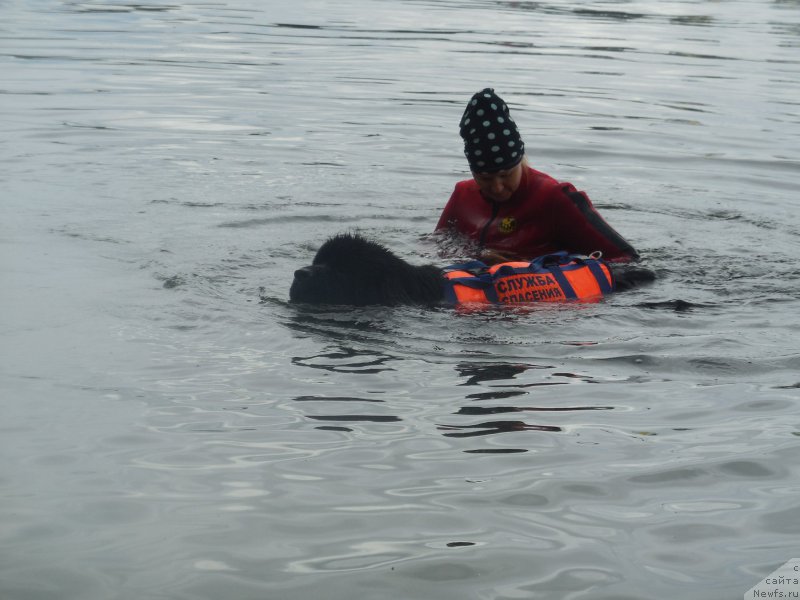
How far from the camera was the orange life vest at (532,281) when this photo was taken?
16.6ft

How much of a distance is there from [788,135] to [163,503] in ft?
30.1

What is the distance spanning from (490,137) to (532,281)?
1044 mm

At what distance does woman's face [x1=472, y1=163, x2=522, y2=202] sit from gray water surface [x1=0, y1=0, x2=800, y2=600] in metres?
0.63

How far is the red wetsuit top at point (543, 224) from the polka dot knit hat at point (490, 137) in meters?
0.21

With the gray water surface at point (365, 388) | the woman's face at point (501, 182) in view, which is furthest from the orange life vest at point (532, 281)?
the woman's face at point (501, 182)

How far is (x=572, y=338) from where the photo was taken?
4.86 metres

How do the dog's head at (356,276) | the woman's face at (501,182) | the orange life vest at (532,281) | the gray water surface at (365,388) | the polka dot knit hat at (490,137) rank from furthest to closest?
1. the woman's face at (501,182)
2. the polka dot knit hat at (490,137)
3. the orange life vest at (532,281)
4. the dog's head at (356,276)
5. the gray water surface at (365,388)

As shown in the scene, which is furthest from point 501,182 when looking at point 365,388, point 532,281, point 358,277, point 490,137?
point 365,388

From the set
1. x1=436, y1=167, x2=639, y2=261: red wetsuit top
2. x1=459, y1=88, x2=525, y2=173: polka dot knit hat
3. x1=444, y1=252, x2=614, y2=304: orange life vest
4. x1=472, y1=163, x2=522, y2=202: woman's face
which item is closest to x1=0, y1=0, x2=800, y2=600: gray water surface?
x1=444, y1=252, x2=614, y2=304: orange life vest

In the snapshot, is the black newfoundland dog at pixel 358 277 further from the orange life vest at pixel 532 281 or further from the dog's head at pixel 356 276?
the orange life vest at pixel 532 281

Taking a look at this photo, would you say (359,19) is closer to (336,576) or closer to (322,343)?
(322,343)

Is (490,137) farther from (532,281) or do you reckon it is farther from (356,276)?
(356,276)

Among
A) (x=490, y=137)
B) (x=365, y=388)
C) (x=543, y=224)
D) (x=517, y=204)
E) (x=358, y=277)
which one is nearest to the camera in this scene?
(x=365, y=388)

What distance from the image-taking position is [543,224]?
19.6 feet
